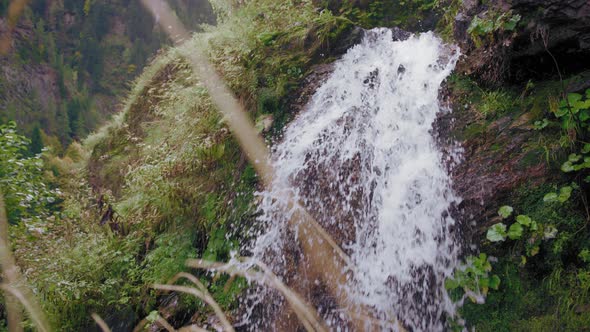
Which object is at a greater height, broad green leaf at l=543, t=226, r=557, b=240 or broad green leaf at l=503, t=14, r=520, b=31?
broad green leaf at l=503, t=14, r=520, b=31

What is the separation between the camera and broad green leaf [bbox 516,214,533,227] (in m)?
2.87

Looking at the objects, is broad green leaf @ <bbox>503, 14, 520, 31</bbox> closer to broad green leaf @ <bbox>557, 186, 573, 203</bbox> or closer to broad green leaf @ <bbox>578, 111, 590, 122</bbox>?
broad green leaf @ <bbox>578, 111, 590, 122</bbox>

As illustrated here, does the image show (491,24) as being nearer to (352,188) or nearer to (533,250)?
(352,188)

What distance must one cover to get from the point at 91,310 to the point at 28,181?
181cm

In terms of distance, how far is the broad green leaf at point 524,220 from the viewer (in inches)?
113

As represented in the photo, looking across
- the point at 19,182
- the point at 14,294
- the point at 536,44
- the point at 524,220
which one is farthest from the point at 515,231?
the point at 19,182

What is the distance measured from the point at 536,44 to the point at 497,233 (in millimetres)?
1845

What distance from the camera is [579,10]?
3227 millimetres

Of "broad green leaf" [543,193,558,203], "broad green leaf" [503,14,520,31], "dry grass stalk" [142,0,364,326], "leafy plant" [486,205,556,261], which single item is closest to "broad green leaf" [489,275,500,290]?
"leafy plant" [486,205,556,261]

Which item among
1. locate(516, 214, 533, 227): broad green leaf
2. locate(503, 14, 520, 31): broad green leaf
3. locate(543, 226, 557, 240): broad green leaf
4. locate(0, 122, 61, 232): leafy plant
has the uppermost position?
locate(0, 122, 61, 232): leafy plant

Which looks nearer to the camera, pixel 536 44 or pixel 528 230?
pixel 528 230

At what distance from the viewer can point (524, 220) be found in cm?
289

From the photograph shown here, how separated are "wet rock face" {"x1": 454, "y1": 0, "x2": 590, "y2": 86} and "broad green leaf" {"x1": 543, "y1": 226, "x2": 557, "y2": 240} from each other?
146cm

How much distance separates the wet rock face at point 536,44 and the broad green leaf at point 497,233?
1.57 m
